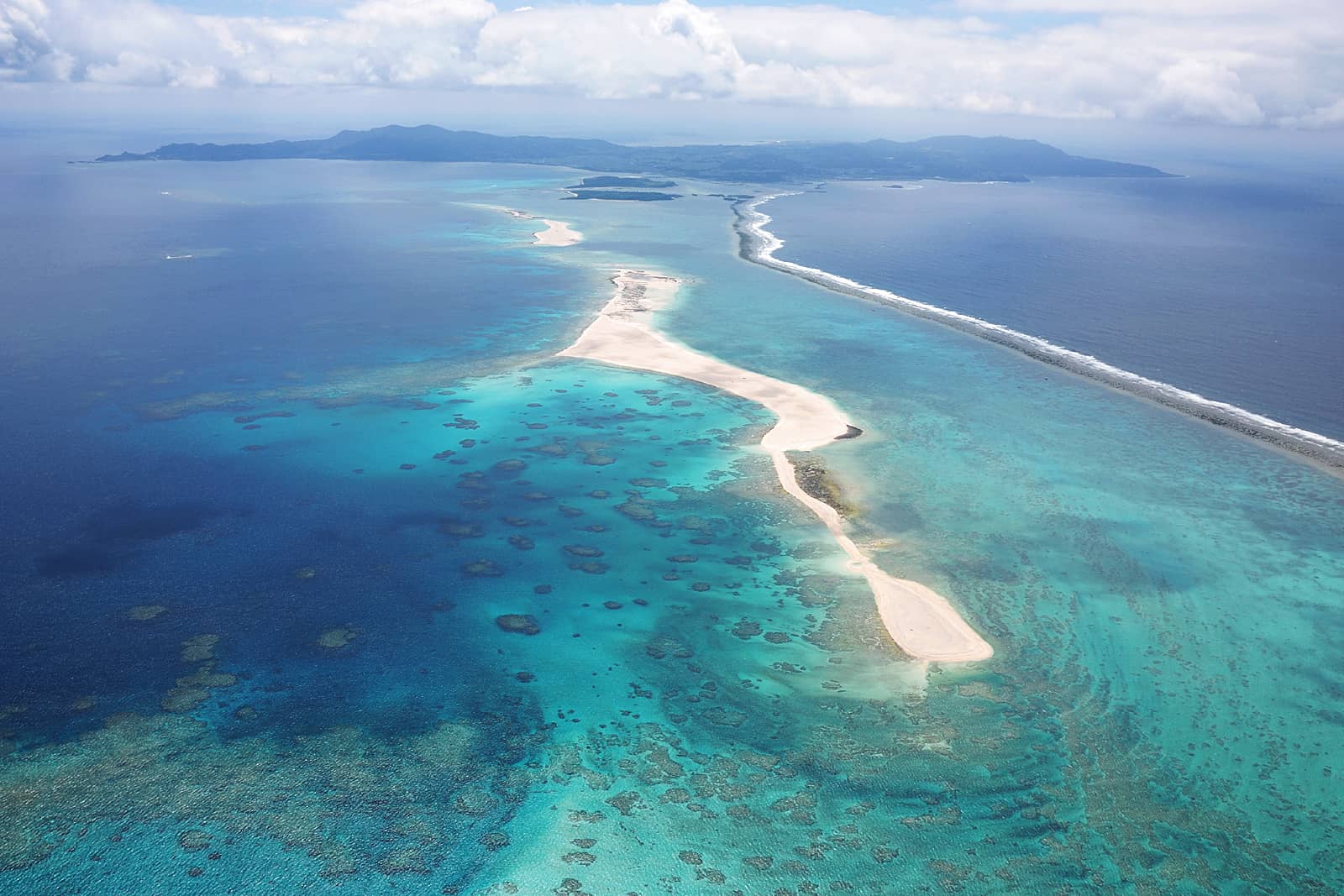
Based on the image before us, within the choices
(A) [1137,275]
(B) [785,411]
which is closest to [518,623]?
(B) [785,411]

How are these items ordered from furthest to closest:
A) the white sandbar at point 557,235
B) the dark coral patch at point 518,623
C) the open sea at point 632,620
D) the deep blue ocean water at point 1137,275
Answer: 1. the white sandbar at point 557,235
2. the deep blue ocean water at point 1137,275
3. the dark coral patch at point 518,623
4. the open sea at point 632,620

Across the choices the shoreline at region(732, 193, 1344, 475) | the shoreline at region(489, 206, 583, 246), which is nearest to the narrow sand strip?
the shoreline at region(732, 193, 1344, 475)

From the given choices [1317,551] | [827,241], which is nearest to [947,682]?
[1317,551]

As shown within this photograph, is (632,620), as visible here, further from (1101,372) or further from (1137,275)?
(1137,275)

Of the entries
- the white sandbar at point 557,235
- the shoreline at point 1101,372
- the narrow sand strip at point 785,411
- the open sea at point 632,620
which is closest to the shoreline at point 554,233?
the white sandbar at point 557,235

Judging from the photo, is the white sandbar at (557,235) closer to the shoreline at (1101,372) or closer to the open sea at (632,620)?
the shoreline at (1101,372)
